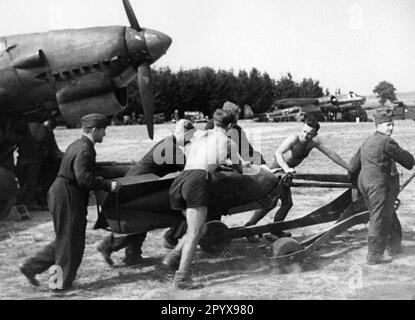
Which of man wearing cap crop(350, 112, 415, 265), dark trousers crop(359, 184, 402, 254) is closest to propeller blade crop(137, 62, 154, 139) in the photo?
man wearing cap crop(350, 112, 415, 265)

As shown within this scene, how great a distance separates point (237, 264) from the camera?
22.1 feet

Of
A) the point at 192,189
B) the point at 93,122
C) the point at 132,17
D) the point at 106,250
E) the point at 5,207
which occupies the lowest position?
the point at 5,207

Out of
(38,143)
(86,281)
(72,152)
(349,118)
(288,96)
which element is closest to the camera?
(72,152)

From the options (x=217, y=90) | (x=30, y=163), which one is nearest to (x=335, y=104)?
(x=217, y=90)

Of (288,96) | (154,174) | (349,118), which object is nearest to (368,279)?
(154,174)

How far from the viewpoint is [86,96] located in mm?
9109

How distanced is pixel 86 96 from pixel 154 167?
290 cm

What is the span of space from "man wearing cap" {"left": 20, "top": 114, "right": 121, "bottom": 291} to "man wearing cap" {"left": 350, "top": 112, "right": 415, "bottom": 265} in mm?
2812

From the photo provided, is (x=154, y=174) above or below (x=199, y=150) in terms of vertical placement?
below

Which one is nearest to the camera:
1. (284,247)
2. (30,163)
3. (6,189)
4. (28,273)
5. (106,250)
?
(28,273)

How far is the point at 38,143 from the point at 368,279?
7.10 meters

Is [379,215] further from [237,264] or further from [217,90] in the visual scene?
[217,90]
